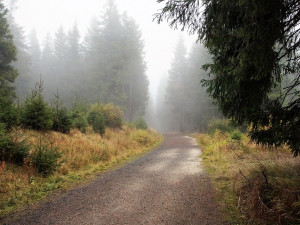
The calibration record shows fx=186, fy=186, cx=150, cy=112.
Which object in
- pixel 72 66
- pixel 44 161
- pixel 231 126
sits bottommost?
pixel 44 161

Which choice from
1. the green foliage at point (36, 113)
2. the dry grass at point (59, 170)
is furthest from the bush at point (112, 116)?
the green foliage at point (36, 113)

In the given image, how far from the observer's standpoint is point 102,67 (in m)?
27.7

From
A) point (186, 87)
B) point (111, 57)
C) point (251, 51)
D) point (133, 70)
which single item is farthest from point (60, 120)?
point (186, 87)

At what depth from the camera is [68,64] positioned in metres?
37.1

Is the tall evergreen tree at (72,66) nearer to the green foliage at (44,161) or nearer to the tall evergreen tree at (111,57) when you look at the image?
the tall evergreen tree at (111,57)

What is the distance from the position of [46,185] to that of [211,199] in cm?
440

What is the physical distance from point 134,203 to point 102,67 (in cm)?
2599

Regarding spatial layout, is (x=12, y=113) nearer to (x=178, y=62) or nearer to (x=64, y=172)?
(x=64, y=172)

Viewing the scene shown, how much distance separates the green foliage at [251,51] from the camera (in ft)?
12.0

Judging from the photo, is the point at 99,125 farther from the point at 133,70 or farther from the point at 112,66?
the point at 133,70

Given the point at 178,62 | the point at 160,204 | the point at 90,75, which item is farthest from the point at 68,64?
the point at 160,204

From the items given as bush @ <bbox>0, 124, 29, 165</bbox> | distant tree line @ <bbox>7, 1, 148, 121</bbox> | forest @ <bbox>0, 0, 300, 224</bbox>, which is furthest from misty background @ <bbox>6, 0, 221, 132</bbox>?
bush @ <bbox>0, 124, 29, 165</bbox>

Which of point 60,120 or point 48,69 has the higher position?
point 48,69

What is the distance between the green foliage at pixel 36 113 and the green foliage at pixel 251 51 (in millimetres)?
6425
